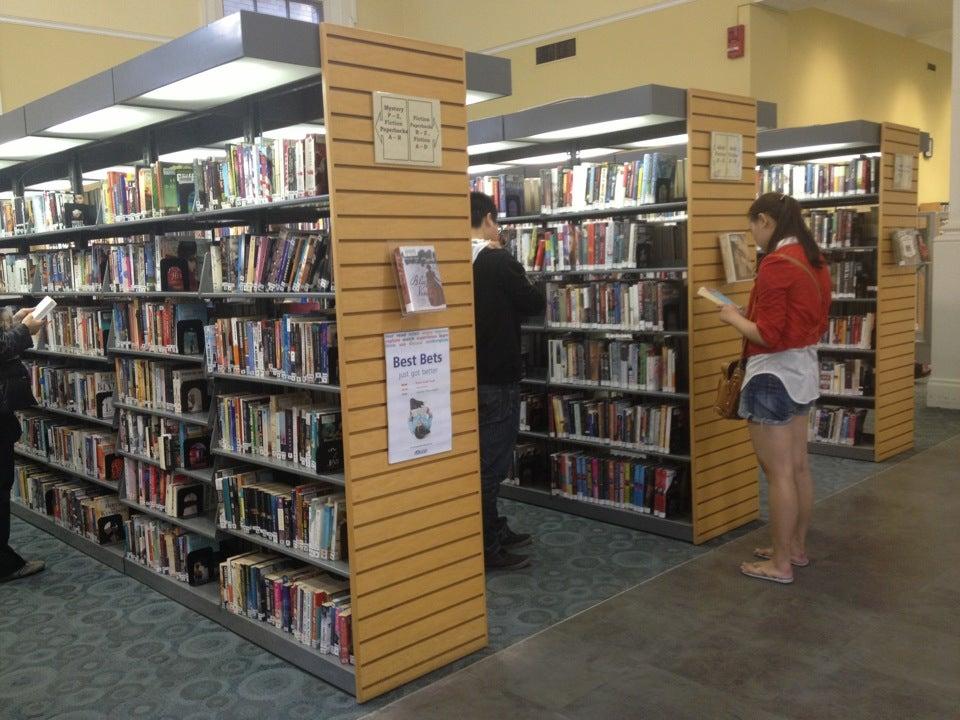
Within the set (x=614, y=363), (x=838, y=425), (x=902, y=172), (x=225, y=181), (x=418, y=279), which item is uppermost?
(x=902, y=172)

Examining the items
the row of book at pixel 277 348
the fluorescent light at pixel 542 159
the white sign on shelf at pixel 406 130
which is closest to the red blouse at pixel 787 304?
the white sign on shelf at pixel 406 130

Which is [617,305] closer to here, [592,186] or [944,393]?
[592,186]

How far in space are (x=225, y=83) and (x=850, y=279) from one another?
4794mm

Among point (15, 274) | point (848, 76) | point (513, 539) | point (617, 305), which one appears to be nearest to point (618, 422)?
point (617, 305)

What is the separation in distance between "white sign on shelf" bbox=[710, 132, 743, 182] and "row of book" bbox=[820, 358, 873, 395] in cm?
231

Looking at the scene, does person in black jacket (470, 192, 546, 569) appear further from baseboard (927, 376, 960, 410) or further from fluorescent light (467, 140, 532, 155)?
baseboard (927, 376, 960, 410)

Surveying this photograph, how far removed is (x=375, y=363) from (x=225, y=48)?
1.20 m

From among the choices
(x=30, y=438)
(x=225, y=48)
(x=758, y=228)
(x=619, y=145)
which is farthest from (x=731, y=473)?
(x=30, y=438)

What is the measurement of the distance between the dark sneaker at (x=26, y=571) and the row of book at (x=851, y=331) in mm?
5392

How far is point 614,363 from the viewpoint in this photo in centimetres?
504

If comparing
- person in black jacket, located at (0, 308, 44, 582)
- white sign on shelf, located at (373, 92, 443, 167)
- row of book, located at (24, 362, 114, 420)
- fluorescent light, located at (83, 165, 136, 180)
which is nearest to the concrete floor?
white sign on shelf, located at (373, 92, 443, 167)

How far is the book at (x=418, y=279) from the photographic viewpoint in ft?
9.93

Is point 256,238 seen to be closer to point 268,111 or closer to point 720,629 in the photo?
point 268,111

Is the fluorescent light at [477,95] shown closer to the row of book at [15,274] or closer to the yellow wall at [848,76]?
the row of book at [15,274]
